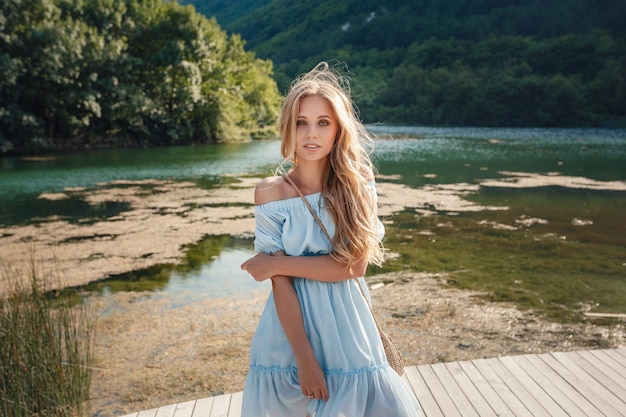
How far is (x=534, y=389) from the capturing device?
271cm

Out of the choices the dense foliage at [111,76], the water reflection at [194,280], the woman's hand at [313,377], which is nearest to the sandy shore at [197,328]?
the water reflection at [194,280]

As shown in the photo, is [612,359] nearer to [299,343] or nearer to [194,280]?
[299,343]

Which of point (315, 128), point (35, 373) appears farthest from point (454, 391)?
point (35, 373)

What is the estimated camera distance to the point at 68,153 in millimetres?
24812

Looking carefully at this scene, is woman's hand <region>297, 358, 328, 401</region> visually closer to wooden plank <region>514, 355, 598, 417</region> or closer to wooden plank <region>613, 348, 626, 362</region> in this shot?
wooden plank <region>514, 355, 598, 417</region>

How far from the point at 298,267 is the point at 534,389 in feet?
6.10

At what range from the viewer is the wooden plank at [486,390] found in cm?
251

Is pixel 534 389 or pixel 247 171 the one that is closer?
pixel 534 389

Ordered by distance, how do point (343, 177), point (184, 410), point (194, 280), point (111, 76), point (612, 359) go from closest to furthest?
point (343, 177), point (184, 410), point (612, 359), point (194, 280), point (111, 76)

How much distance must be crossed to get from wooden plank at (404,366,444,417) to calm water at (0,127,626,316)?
316cm

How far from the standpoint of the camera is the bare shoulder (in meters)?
1.46

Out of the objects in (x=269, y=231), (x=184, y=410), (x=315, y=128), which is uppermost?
(x=315, y=128)

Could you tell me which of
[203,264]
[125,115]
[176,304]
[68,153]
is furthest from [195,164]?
[176,304]

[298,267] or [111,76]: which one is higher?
[111,76]
